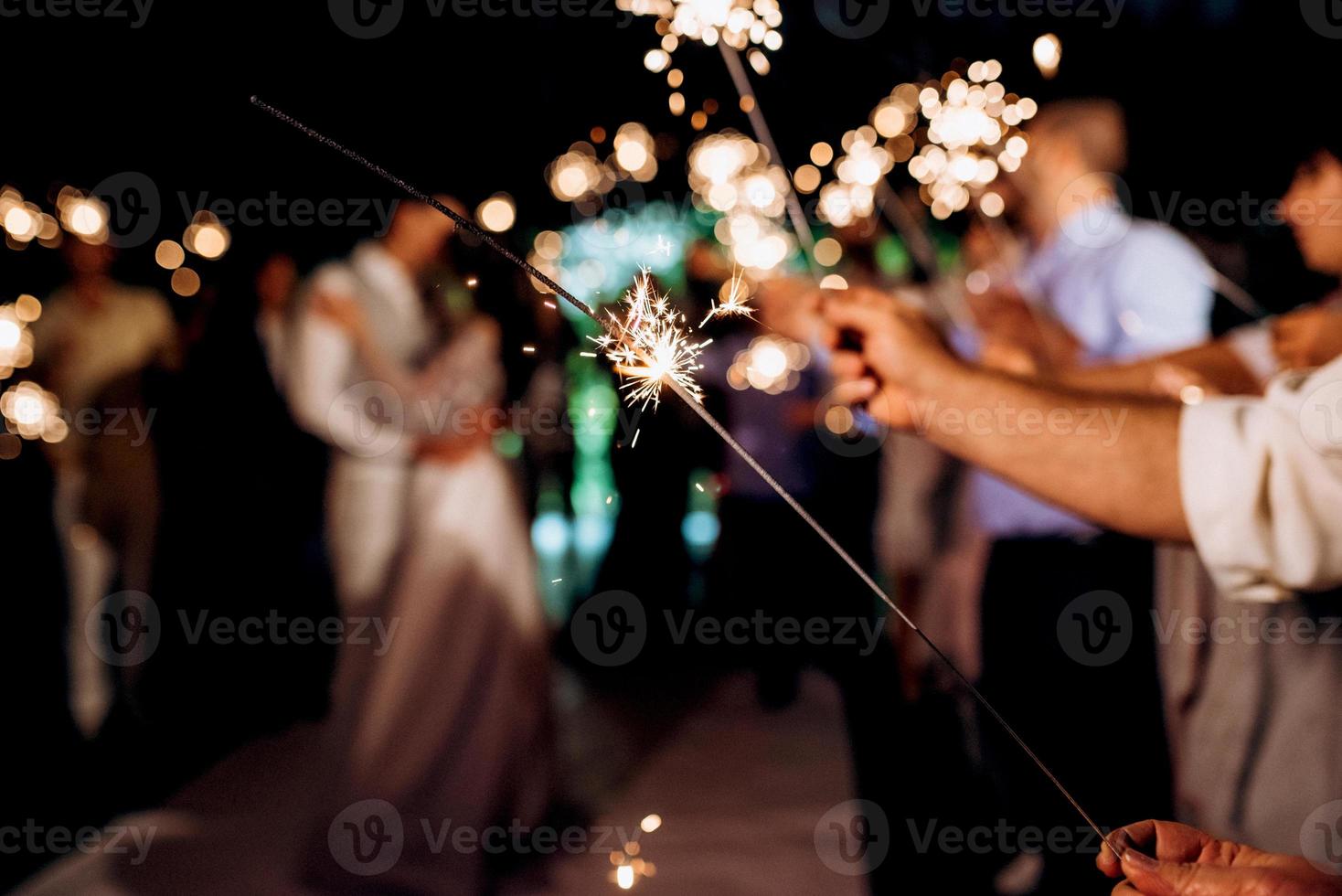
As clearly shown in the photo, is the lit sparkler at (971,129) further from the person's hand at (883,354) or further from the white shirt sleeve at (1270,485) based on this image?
the white shirt sleeve at (1270,485)

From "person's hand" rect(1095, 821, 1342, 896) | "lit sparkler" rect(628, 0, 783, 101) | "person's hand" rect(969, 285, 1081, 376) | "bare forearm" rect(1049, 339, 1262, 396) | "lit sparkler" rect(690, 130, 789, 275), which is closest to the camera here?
"person's hand" rect(1095, 821, 1342, 896)

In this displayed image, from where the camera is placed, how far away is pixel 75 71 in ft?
11.6

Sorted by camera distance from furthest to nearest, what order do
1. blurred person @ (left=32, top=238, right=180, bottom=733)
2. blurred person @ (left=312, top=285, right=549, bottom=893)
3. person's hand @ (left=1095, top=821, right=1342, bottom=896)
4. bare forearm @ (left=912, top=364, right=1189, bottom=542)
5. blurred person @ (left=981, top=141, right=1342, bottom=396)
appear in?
blurred person @ (left=32, top=238, right=180, bottom=733) < blurred person @ (left=312, top=285, right=549, bottom=893) < blurred person @ (left=981, top=141, right=1342, bottom=396) < bare forearm @ (left=912, top=364, right=1189, bottom=542) < person's hand @ (left=1095, top=821, right=1342, bottom=896)

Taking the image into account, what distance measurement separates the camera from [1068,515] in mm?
2520

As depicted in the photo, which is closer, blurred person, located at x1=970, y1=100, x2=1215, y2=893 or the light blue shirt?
blurred person, located at x1=970, y1=100, x2=1215, y2=893

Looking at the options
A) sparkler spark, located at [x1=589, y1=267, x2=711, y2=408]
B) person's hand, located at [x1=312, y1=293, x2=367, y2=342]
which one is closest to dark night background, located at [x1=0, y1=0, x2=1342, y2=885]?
person's hand, located at [x1=312, y1=293, x2=367, y2=342]

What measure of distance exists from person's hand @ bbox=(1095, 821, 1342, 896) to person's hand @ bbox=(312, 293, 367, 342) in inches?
91.1

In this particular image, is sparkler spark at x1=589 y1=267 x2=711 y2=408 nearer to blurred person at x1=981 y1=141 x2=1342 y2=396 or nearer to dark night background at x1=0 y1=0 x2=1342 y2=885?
blurred person at x1=981 y1=141 x2=1342 y2=396

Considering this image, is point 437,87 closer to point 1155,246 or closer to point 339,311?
point 339,311

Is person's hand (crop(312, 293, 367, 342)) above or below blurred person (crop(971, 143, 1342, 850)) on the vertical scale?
above

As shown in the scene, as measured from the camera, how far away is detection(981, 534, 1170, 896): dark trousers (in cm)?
254

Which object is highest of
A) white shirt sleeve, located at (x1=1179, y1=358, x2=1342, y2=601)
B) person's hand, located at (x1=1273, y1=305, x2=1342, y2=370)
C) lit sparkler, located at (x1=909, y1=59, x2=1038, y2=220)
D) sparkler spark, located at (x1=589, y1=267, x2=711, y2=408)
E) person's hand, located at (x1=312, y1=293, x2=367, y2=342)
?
lit sparkler, located at (x1=909, y1=59, x2=1038, y2=220)

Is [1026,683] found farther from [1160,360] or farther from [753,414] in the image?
[753,414]

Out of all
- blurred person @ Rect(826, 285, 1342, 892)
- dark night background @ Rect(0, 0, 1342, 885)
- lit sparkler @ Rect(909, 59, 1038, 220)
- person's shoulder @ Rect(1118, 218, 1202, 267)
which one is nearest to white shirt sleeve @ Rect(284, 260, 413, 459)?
dark night background @ Rect(0, 0, 1342, 885)
